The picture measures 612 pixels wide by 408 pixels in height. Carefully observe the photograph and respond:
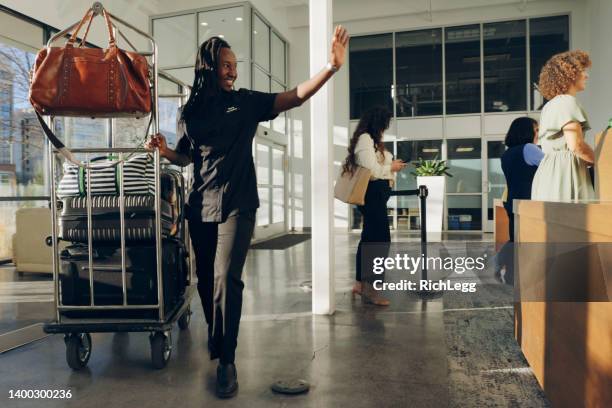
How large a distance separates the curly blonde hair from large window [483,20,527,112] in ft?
28.5

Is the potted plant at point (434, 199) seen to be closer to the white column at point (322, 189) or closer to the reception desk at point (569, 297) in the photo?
the white column at point (322, 189)

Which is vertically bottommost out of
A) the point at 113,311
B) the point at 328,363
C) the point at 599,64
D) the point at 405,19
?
the point at 328,363

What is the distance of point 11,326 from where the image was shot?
10.4 ft

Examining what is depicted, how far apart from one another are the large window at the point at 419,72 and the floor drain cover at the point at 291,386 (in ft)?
32.5

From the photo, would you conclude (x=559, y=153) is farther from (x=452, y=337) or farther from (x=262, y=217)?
(x=262, y=217)

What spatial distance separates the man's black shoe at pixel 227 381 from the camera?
6.28 ft

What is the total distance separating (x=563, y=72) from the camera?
8.35 feet

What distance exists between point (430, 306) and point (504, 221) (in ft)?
7.45

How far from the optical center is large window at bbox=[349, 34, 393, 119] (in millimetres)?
11461

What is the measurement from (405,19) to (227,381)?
35.6ft

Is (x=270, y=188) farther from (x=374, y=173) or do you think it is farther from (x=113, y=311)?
(x=113, y=311)

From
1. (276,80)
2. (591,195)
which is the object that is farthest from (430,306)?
(276,80)

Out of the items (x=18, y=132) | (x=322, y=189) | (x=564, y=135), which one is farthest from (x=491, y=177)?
(x=18, y=132)

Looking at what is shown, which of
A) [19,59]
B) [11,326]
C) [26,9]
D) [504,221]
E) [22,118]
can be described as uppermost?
[26,9]
